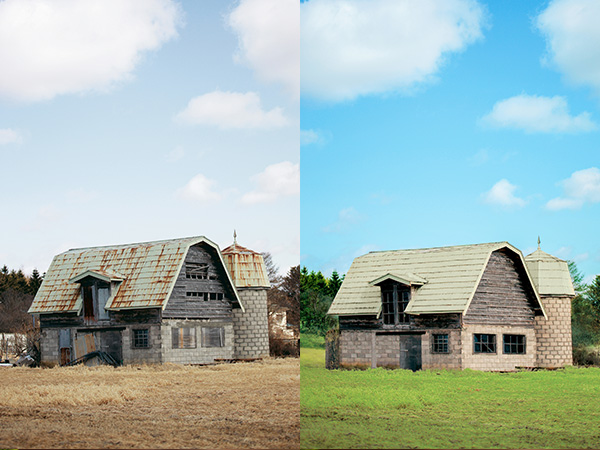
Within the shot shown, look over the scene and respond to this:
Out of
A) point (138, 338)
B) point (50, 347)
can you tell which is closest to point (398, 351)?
point (138, 338)

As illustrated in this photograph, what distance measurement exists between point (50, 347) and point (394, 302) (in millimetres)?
18679

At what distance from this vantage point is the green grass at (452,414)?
12.8 m

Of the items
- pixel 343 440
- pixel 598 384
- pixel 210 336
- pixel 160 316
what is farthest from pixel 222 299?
pixel 343 440

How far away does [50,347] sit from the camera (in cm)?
3972

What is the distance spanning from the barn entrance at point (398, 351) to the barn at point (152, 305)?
349 inches

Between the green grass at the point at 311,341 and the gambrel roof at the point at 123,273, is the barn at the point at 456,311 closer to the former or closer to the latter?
the gambrel roof at the point at 123,273

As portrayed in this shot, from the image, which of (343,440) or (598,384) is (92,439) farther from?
(598,384)

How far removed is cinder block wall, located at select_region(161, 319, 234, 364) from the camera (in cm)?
3578

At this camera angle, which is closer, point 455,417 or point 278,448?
point 278,448

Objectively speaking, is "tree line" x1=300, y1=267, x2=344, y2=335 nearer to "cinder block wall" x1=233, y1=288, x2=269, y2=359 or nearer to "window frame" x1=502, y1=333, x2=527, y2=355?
"cinder block wall" x1=233, y1=288, x2=269, y2=359

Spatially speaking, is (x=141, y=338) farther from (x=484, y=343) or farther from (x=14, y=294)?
(x=14, y=294)

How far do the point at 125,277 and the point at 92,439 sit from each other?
24.9m

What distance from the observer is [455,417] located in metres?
15.8

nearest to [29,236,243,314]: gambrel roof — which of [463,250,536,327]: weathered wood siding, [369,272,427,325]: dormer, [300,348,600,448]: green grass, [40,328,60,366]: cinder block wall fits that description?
[40,328,60,366]: cinder block wall
